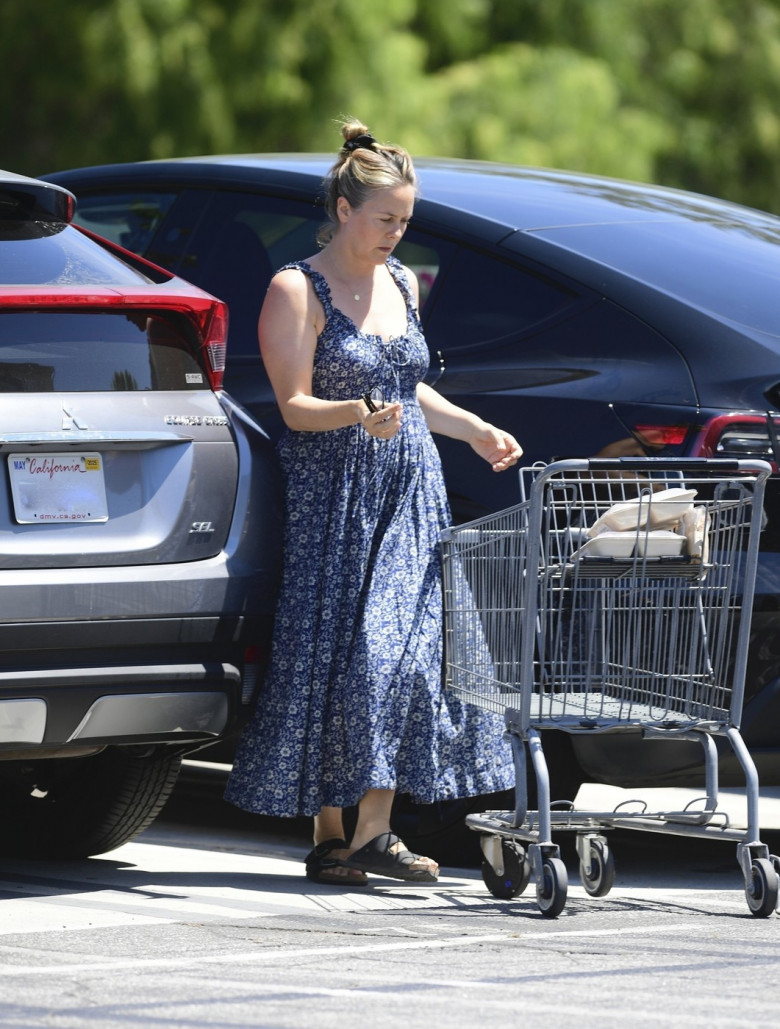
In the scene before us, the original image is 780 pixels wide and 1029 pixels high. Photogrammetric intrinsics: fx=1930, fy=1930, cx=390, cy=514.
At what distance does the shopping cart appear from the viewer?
4309 millimetres

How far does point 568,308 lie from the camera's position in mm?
4992

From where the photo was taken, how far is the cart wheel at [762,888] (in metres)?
4.32

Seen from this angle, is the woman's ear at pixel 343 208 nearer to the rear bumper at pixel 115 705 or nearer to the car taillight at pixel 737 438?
the car taillight at pixel 737 438

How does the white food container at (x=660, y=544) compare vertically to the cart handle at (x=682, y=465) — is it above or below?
below

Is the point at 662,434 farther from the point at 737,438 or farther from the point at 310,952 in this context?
the point at 310,952

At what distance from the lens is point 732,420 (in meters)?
4.65

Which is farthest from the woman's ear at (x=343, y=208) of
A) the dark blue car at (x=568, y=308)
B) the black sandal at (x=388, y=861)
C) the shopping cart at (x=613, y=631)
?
the black sandal at (x=388, y=861)

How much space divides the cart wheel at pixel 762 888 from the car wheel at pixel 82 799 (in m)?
1.45

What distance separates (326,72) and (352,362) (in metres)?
11.8

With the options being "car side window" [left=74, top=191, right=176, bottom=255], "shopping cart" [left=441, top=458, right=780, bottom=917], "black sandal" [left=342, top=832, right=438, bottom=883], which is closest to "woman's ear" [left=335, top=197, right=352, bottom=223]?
"shopping cart" [left=441, top=458, right=780, bottom=917]

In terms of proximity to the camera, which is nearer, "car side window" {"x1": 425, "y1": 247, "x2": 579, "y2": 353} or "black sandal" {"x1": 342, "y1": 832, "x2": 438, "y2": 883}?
"black sandal" {"x1": 342, "y1": 832, "x2": 438, "y2": 883}

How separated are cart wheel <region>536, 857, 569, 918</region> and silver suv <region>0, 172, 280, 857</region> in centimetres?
83

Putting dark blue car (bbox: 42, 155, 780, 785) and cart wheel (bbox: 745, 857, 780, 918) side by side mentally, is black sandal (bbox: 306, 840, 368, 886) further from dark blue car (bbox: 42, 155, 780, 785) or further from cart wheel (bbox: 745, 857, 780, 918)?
cart wheel (bbox: 745, 857, 780, 918)

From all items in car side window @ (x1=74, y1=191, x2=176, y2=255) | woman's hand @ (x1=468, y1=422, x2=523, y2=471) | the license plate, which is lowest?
the license plate
